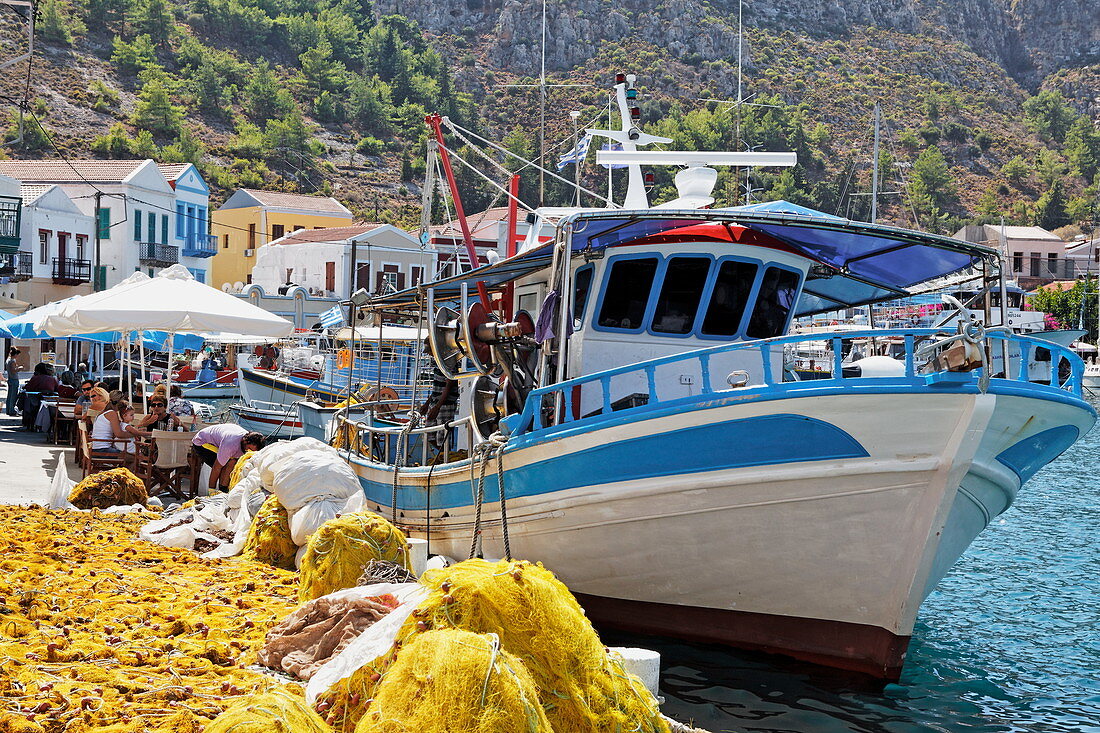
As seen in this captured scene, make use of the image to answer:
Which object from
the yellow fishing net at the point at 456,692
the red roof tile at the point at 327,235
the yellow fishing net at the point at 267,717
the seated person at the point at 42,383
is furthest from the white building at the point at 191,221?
the yellow fishing net at the point at 456,692

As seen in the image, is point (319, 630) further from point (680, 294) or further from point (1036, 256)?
point (1036, 256)

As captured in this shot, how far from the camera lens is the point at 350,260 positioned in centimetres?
4566

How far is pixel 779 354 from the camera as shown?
8.48m

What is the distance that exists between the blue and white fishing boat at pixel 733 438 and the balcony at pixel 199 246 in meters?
40.8

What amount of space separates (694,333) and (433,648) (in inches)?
211

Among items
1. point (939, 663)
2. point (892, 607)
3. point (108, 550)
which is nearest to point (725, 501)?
point (892, 607)

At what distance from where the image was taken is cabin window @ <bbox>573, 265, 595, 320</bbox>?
8414 millimetres

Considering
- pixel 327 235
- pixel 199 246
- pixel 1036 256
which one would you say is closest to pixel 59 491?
pixel 327 235

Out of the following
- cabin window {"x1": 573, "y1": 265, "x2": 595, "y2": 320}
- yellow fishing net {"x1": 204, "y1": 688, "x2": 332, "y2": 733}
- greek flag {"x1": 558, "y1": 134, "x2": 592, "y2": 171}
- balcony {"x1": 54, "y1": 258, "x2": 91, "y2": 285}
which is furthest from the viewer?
balcony {"x1": 54, "y1": 258, "x2": 91, "y2": 285}

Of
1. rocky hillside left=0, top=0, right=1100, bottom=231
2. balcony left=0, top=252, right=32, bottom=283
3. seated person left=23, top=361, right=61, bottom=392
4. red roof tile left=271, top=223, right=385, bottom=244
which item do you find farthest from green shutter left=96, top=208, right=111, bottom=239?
rocky hillside left=0, top=0, right=1100, bottom=231

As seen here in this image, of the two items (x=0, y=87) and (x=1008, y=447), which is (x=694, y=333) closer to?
(x=1008, y=447)

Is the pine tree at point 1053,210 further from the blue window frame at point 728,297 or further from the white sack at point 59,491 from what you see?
the white sack at point 59,491

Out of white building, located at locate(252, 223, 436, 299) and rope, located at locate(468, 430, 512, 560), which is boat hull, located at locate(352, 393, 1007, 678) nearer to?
rope, located at locate(468, 430, 512, 560)

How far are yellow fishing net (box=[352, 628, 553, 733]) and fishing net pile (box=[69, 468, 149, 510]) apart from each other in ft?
25.6
